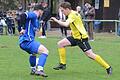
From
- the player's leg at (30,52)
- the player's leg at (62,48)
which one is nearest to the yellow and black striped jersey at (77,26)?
the player's leg at (62,48)

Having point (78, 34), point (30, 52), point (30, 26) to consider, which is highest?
point (30, 26)

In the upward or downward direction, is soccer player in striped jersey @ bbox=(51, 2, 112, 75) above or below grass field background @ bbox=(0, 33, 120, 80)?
above

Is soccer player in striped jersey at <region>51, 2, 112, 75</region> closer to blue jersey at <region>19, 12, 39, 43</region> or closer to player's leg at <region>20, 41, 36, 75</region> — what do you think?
blue jersey at <region>19, 12, 39, 43</region>

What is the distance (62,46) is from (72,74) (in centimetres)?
97

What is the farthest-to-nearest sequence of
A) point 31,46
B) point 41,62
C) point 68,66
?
point 68,66 < point 31,46 < point 41,62

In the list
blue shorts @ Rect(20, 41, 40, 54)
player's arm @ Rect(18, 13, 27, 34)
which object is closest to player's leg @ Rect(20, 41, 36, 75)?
blue shorts @ Rect(20, 41, 40, 54)

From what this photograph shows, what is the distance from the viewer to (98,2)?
31750mm

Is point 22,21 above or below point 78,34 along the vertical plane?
above

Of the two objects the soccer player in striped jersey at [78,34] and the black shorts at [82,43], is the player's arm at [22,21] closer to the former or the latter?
the soccer player in striped jersey at [78,34]

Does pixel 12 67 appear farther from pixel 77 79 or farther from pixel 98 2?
pixel 98 2

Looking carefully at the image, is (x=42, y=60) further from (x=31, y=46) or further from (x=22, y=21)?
(x=22, y=21)

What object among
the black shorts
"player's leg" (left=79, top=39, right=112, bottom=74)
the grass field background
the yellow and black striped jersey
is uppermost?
the yellow and black striped jersey

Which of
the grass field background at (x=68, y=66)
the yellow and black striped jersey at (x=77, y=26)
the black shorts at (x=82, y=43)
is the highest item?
the yellow and black striped jersey at (x=77, y=26)

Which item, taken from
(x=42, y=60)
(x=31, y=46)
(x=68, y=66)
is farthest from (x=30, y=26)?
(x=68, y=66)
